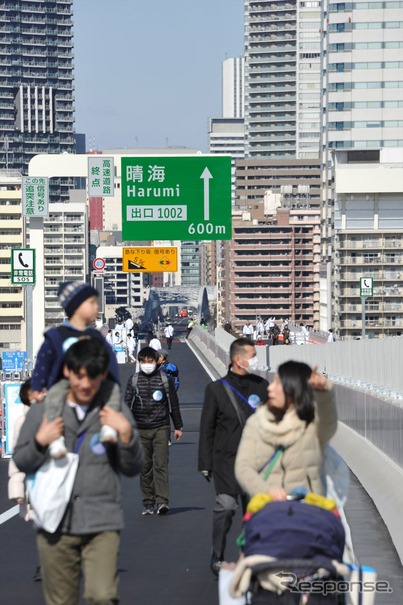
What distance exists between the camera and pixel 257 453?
7391 mm

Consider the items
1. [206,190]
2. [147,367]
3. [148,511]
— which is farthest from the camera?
[206,190]

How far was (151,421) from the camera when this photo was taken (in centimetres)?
Answer: 1512

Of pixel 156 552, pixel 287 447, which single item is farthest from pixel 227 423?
pixel 287 447

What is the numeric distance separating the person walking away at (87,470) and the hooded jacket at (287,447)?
69cm

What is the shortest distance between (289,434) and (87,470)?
1053mm

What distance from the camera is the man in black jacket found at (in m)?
10.7

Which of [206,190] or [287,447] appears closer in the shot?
[287,447]

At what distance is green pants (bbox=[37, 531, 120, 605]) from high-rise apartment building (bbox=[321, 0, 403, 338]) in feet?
459

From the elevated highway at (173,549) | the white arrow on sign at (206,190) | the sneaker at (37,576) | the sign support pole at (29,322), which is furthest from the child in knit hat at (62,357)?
the white arrow on sign at (206,190)

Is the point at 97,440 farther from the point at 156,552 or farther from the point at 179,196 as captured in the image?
the point at 179,196

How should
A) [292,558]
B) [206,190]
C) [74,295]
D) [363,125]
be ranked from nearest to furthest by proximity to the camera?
1. [292,558]
2. [74,295]
3. [206,190]
4. [363,125]

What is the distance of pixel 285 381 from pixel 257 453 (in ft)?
1.36

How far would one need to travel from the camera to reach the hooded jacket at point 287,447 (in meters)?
7.29

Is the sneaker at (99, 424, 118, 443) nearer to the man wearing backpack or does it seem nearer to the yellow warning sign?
the man wearing backpack
